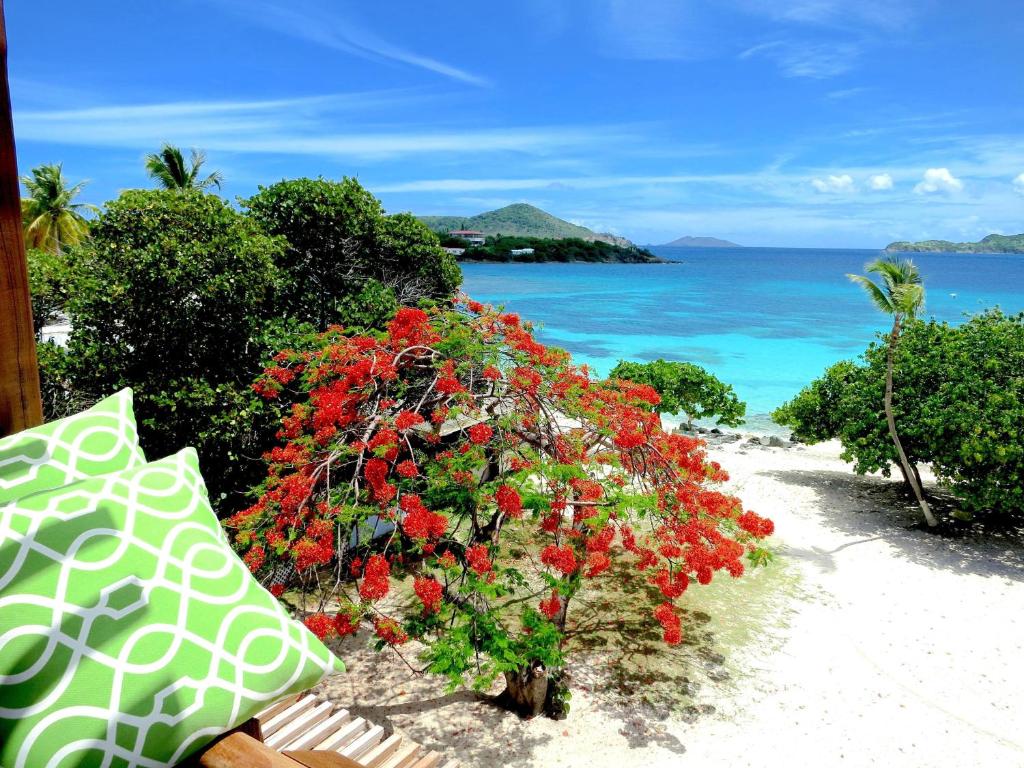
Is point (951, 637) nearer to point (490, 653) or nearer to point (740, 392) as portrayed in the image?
point (490, 653)

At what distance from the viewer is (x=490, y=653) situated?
436cm

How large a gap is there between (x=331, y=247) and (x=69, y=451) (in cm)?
743

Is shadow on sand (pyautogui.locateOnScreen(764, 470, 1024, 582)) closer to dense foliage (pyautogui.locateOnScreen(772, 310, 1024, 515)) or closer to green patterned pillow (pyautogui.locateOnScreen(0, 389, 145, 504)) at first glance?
dense foliage (pyautogui.locateOnScreen(772, 310, 1024, 515))

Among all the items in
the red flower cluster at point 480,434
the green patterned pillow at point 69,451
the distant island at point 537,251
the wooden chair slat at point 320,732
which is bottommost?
the wooden chair slat at point 320,732

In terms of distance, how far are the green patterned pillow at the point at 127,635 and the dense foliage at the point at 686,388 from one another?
1165 cm

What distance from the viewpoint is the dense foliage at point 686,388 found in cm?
1265

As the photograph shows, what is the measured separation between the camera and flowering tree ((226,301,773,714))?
14.1 feet

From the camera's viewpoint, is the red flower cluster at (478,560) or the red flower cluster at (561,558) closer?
the red flower cluster at (478,560)

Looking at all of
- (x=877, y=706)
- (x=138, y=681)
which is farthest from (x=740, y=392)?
(x=138, y=681)

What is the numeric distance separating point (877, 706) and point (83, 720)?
6.49 m

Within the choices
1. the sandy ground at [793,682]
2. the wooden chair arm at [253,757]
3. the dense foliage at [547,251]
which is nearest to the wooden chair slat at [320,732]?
the sandy ground at [793,682]

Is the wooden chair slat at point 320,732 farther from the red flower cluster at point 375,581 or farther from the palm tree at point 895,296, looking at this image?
the palm tree at point 895,296

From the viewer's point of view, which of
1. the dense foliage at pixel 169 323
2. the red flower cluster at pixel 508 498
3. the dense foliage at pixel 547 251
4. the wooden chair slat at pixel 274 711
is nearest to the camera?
the wooden chair slat at pixel 274 711

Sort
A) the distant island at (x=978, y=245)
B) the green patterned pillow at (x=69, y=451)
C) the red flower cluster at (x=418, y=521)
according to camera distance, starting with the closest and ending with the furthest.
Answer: the green patterned pillow at (x=69, y=451)
the red flower cluster at (x=418, y=521)
the distant island at (x=978, y=245)
